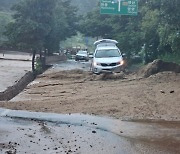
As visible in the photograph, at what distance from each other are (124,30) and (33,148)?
34.8 metres

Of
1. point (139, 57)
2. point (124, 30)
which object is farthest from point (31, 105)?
point (124, 30)

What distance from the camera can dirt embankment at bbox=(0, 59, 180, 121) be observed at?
11.6 m

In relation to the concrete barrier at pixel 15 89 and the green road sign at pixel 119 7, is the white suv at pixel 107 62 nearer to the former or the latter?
the concrete barrier at pixel 15 89

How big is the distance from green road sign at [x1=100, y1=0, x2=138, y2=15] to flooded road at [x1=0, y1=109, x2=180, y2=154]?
2420cm

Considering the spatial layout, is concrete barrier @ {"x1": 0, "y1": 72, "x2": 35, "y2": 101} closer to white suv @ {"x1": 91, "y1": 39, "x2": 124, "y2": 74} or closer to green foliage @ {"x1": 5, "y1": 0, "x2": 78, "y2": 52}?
white suv @ {"x1": 91, "y1": 39, "x2": 124, "y2": 74}

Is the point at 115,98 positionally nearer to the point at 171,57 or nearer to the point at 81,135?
the point at 81,135

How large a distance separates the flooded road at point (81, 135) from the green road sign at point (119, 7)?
24196 mm

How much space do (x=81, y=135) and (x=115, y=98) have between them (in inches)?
216

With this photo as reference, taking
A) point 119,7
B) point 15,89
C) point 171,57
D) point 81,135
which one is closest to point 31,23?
point 119,7

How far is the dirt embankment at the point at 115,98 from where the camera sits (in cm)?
1156

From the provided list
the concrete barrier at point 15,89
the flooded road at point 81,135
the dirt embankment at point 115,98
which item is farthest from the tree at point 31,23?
the flooded road at point 81,135

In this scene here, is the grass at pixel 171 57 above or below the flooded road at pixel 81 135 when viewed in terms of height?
below

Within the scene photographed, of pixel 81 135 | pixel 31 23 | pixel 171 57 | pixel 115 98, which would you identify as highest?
pixel 31 23

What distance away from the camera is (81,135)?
858 centimetres
